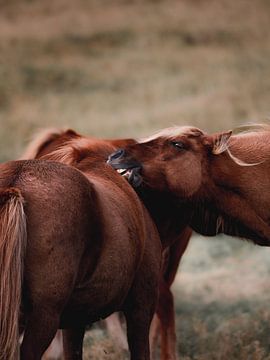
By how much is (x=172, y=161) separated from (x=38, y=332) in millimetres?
1972

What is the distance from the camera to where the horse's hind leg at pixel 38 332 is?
475 centimetres

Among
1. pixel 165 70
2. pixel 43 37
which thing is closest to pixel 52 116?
pixel 165 70

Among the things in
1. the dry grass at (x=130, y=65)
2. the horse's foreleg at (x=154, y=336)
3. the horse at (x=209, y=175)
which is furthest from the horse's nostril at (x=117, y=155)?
the dry grass at (x=130, y=65)

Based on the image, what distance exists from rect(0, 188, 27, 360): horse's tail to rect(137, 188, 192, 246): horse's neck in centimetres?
191

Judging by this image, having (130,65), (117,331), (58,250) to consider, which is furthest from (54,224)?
(130,65)

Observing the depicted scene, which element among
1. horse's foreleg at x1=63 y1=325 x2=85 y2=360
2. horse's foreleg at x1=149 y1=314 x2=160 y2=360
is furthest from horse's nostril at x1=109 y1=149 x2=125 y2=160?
horse's foreleg at x1=149 y1=314 x2=160 y2=360

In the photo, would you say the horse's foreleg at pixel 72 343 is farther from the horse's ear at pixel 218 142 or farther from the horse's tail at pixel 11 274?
the horse's tail at pixel 11 274

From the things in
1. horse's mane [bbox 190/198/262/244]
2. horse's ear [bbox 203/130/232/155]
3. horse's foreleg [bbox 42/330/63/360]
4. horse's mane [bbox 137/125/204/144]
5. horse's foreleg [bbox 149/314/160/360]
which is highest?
horse's mane [bbox 137/125/204/144]

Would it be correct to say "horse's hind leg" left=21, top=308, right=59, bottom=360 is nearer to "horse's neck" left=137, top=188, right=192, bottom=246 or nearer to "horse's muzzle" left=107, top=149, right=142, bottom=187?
"horse's muzzle" left=107, top=149, right=142, bottom=187

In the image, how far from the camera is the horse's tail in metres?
4.60

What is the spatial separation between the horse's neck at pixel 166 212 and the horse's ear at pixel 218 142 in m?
0.43

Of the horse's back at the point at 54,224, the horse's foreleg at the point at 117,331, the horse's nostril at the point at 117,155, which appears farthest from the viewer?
the horse's foreleg at the point at 117,331

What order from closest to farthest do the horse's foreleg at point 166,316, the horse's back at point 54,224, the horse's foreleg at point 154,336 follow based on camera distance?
the horse's back at point 54,224
the horse's foreleg at point 166,316
the horse's foreleg at point 154,336

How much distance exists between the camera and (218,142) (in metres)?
6.46
